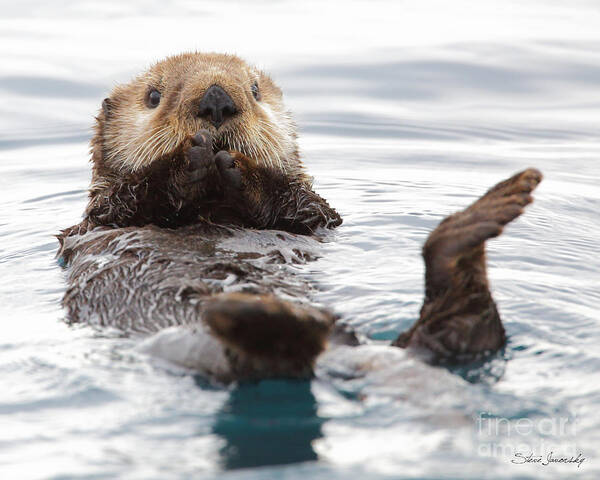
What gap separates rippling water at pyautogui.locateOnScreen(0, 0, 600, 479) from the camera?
2479 mm

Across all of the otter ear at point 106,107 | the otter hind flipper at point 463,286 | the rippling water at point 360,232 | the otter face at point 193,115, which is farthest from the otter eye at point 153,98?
the otter hind flipper at point 463,286

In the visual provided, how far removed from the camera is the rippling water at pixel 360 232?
8.13ft

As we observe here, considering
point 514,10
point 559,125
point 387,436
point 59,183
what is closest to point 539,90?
point 559,125

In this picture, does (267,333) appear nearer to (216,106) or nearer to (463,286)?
(463,286)

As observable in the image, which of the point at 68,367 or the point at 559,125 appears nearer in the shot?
the point at 68,367

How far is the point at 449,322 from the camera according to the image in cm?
299

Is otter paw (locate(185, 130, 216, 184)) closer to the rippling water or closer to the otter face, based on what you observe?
the otter face

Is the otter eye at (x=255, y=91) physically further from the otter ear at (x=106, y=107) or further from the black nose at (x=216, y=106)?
the otter ear at (x=106, y=107)

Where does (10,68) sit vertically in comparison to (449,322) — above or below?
above

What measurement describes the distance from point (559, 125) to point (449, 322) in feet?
20.4

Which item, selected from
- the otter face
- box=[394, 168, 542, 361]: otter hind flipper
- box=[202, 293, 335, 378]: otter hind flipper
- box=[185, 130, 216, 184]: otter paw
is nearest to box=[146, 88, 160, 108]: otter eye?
the otter face

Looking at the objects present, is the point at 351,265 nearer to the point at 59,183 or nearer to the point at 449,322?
the point at 449,322

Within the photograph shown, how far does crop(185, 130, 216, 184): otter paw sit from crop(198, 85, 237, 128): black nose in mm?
167

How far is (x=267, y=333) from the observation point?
256cm
